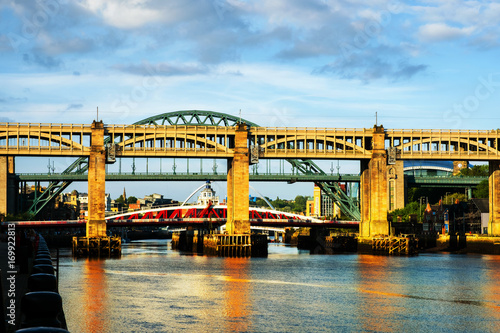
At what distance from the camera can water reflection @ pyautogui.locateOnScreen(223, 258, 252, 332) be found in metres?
43.4

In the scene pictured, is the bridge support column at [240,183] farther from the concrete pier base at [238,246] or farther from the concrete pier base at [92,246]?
the concrete pier base at [92,246]

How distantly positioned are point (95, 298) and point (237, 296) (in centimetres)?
1117

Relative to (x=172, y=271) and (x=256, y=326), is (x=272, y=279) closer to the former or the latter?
(x=172, y=271)

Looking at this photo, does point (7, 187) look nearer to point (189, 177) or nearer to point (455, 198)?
point (189, 177)

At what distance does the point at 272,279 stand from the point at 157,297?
18.7 metres

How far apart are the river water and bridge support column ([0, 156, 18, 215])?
6722 centimetres

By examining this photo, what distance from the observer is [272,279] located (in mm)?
72312

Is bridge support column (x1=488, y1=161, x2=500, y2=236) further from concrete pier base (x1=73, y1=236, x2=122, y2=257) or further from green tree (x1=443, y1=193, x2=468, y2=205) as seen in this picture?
concrete pier base (x1=73, y1=236, x2=122, y2=257)

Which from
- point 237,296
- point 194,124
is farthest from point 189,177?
point 237,296

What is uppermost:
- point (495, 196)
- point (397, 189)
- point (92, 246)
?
point (397, 189)

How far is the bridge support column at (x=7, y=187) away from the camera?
151 metres

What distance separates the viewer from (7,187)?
156 meters

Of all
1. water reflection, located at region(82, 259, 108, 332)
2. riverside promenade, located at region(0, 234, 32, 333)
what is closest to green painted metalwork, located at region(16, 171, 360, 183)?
water reflection, located at region(82, 259, 108, 332)

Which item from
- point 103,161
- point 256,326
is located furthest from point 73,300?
point 103,161
